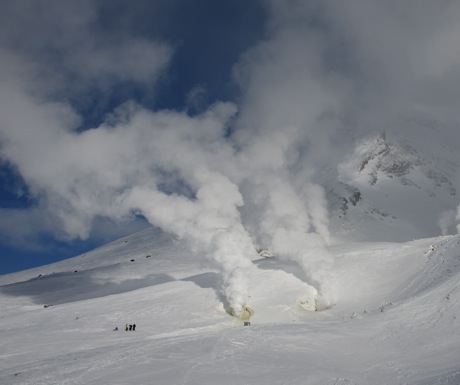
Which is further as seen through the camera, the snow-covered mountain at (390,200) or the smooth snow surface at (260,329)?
the snow-covered mountain at (390,200)

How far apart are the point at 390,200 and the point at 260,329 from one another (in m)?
140

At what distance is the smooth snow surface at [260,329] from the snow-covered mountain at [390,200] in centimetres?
7261

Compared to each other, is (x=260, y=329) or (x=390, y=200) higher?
(x=390, y=200)

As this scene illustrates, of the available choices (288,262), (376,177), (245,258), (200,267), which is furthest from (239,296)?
(376,177)

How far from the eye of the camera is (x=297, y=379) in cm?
2634

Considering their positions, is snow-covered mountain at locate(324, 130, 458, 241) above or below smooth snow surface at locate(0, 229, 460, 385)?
above

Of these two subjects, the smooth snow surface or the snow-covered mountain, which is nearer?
the smooth snow surface

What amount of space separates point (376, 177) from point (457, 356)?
167117mm

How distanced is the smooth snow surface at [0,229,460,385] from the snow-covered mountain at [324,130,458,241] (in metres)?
72.6

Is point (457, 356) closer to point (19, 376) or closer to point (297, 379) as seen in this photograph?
point (297, 379)

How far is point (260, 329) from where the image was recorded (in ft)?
131

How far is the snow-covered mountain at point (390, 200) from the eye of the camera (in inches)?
5725

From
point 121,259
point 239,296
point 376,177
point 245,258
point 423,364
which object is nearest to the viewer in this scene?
point 423,364

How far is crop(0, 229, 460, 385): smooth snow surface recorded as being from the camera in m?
28.4
